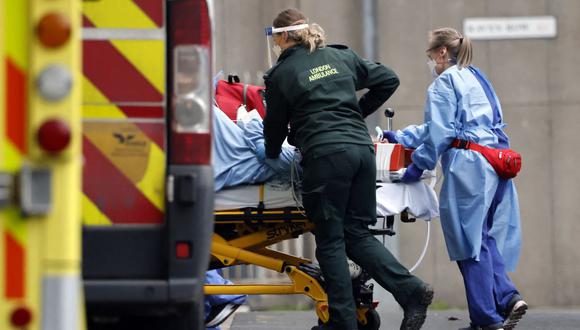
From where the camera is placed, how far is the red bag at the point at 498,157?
7391 millimetres

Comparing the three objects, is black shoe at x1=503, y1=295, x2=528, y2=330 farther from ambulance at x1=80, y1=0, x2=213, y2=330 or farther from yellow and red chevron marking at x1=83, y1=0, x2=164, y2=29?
yellow and red chevron marking at x1=83, y1=0, x2=164, y2=29

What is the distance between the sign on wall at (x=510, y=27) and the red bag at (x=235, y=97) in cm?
321

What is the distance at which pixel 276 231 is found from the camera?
6.97 meters

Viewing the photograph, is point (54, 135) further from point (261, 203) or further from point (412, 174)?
point (412, 174)

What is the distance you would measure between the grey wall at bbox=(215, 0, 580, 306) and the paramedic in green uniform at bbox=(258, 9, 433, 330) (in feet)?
11.2

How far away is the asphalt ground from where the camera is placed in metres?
8.38

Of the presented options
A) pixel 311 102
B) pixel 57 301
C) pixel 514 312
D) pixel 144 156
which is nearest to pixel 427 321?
pixel 514 312

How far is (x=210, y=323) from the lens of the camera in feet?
24.4

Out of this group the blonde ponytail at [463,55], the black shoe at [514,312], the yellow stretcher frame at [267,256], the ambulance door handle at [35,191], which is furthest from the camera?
the blonde ponytail at [463,55]

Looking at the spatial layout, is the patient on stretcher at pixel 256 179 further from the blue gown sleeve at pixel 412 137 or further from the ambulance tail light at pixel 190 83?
the ambulance tail light at pixel 190 83

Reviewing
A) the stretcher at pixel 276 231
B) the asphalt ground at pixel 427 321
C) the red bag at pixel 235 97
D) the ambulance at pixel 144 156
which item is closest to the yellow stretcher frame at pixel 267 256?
the stretcher at pixel 276 231

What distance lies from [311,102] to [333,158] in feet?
1.05

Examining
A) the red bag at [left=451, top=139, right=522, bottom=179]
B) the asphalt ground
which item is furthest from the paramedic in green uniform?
the asphalt ground

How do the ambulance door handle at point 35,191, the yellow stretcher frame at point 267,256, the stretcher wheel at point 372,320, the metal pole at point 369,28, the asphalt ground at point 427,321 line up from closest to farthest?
the ambulance door handle at point 35,191 < the yellow stretcher frame at point 267,256 < the stretcher wheel at point 372,320 < the asphalt ground at point 427,321 < the metal pole at point 369,28
